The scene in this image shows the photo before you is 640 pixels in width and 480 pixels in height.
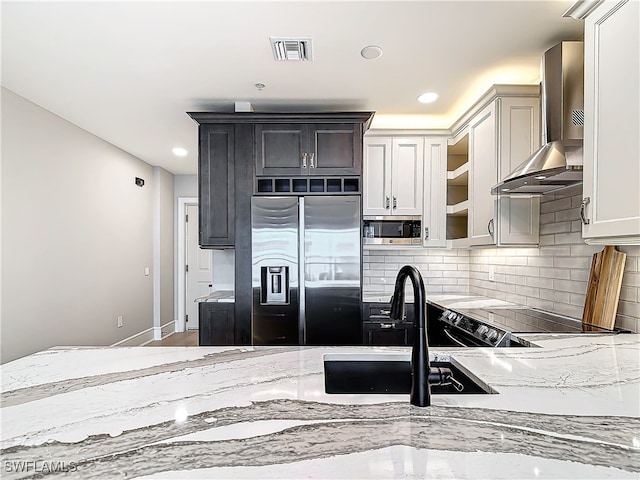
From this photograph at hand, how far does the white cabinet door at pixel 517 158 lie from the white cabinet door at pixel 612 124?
953 millimetres

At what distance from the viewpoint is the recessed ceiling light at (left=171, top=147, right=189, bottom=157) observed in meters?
4.60

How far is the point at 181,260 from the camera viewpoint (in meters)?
6.11

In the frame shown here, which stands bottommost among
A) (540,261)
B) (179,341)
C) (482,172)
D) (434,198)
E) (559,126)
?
(179,341)

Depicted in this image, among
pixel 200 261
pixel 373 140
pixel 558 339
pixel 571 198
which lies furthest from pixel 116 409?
pixel 200 261

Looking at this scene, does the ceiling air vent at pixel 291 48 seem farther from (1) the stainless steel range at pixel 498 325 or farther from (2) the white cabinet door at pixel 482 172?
(1) the stainless steel range at pixel 498 325

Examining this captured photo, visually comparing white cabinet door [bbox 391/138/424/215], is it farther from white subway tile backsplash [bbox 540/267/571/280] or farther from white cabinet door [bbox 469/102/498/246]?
white subway tile backsplash [bbox 540/267/571/280]

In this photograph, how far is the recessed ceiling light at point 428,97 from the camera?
9.89 ft

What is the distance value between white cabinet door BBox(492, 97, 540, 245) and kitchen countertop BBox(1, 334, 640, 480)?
1550mm

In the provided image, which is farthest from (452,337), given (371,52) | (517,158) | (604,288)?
(371,52)

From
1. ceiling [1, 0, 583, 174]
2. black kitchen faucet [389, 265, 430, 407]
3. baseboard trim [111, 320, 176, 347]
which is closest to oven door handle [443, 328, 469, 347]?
black kitchen faucet [389, 265, 430, 407]

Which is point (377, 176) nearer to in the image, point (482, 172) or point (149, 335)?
point (482, 172)

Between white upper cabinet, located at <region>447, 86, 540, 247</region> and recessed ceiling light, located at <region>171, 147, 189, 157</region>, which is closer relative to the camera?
white upper cabinet, located at <region>447, 86, 540, 247</region>

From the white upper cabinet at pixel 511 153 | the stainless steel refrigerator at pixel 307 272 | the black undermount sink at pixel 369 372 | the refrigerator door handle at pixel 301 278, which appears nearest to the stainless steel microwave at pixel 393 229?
the stainless steel refrigerator at pixel 307 272

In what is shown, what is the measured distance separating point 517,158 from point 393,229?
125 cm
